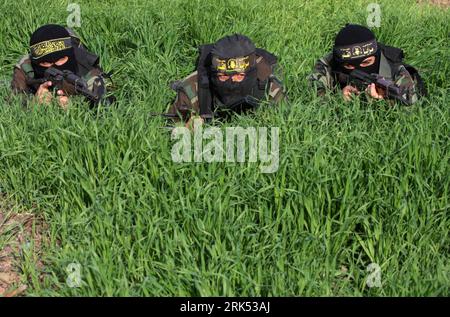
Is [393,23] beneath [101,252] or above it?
above

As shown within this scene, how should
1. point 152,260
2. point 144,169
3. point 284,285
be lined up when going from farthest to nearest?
point 144,169, point 152,260, point 284,285

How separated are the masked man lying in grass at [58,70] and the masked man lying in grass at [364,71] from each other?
1.81 m

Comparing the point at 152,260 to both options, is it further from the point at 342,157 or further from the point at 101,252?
the point at 342,157

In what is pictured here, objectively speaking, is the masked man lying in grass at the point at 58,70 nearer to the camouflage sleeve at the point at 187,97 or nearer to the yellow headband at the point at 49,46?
the yellow headband at the point at 49,46

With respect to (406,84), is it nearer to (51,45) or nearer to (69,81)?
(69,81)

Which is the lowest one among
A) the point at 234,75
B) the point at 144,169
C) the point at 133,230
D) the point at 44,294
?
the point at 44,294

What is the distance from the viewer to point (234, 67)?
5020 millimetres

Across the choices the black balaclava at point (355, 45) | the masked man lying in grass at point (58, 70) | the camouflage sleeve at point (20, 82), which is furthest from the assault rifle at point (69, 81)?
the black balaclava at point (355, 45)

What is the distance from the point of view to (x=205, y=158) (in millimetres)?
4348

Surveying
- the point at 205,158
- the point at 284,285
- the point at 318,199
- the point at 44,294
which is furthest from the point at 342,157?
the point at 44,294

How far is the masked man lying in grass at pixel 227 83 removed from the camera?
5035 millimetres

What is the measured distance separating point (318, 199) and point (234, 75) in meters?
1.42

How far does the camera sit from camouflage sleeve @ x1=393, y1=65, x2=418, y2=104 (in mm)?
5184

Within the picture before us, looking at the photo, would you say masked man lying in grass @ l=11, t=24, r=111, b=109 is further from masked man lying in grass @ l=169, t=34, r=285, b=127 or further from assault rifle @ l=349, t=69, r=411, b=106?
assault rifle @ l=349, t=69, r=411, b=106
